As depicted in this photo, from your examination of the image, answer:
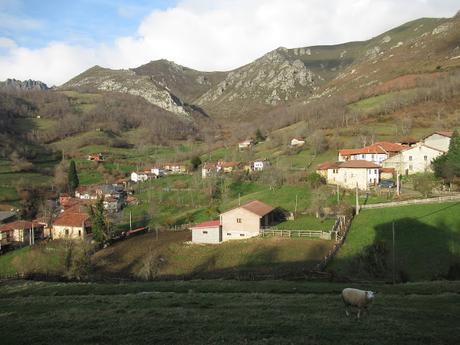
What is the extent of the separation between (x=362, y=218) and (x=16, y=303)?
117ft

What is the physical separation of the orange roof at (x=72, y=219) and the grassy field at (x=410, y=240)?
43162 millimetres

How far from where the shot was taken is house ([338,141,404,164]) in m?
79.6

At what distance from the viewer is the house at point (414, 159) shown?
2783 inches

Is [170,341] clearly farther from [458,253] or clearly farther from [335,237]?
[335,237]

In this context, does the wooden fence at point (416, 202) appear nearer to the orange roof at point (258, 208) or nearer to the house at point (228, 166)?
the orange roof at point (258, 208)

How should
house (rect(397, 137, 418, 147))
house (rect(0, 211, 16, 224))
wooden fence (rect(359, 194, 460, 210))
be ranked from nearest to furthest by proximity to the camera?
wooden fence (rect(359, 194, 460, 210)) < house (rect(0, 211, 16, 224)) < house (rect(397, 137, 418, 147))

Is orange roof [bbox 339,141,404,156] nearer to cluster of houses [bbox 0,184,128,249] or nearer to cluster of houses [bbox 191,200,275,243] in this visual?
cluster of houses [bbox 191,200,275,243]

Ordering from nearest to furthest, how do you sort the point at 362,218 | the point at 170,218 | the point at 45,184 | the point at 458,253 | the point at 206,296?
the point at 206,296, the point at 458,253, the point at 362,218, the point at 170,218, the point at 45,184

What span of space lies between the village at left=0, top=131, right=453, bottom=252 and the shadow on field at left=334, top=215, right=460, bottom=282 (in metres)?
12.9

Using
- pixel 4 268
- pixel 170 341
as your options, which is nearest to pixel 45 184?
pixel 4 268

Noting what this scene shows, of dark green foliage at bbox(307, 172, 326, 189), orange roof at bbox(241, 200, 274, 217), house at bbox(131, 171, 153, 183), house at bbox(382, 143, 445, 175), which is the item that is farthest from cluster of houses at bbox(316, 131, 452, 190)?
house at bbox(131, 171, 153, 183)

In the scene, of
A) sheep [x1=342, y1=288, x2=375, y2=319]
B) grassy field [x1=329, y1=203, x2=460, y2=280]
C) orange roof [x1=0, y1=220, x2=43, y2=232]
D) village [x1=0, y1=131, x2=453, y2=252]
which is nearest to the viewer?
sheep [x1=342, y1=288, x2=375, y2=319]

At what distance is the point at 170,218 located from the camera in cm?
6425

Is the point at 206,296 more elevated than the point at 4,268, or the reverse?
the point at 206,296
